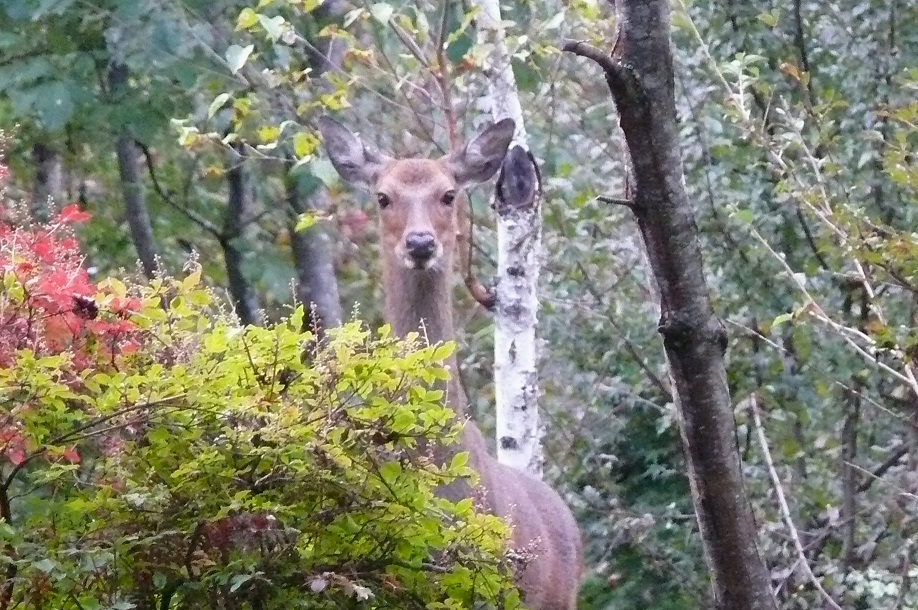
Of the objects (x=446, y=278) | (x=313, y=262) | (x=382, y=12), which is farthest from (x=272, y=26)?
(x=313, y=262)

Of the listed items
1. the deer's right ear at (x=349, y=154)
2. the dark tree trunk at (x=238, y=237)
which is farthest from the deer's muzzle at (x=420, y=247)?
the dark tree trunk at (x=238, y=237)

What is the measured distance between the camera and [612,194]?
25.9 feet

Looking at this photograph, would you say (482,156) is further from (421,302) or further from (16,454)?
(16,454)

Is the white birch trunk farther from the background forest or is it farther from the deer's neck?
the deer's neck

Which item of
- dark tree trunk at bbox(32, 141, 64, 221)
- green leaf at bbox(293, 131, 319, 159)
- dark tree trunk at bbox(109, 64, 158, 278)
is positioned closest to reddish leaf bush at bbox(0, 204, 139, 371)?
green leaf at bbox(293, 131, 319, 159)

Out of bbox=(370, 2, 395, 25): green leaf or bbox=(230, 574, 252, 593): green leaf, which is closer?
bbox=(230, 574, 252, 593): green leaf

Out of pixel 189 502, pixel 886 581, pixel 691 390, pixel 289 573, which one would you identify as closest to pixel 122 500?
pixel 189 502

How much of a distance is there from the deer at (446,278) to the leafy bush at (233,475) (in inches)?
61.1

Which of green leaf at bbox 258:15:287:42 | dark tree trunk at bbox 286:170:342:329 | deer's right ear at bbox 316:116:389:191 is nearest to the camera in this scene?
green leaf at bbox 258:15:287:42

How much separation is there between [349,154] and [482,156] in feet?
2.37

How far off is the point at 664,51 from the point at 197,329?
1319mm

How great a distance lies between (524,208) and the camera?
591 cm

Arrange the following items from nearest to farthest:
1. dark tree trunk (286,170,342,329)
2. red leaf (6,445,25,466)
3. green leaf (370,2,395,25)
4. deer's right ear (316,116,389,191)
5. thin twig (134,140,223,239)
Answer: red leaf (6,445,25,466), green leaf (370,2,395,25), deer's right ear (316,116,389,191), dark tree trunk (286,170,342,329), thin twig (134,140,223,239)

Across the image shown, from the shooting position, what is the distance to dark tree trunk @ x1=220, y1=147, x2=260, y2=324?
884cm
